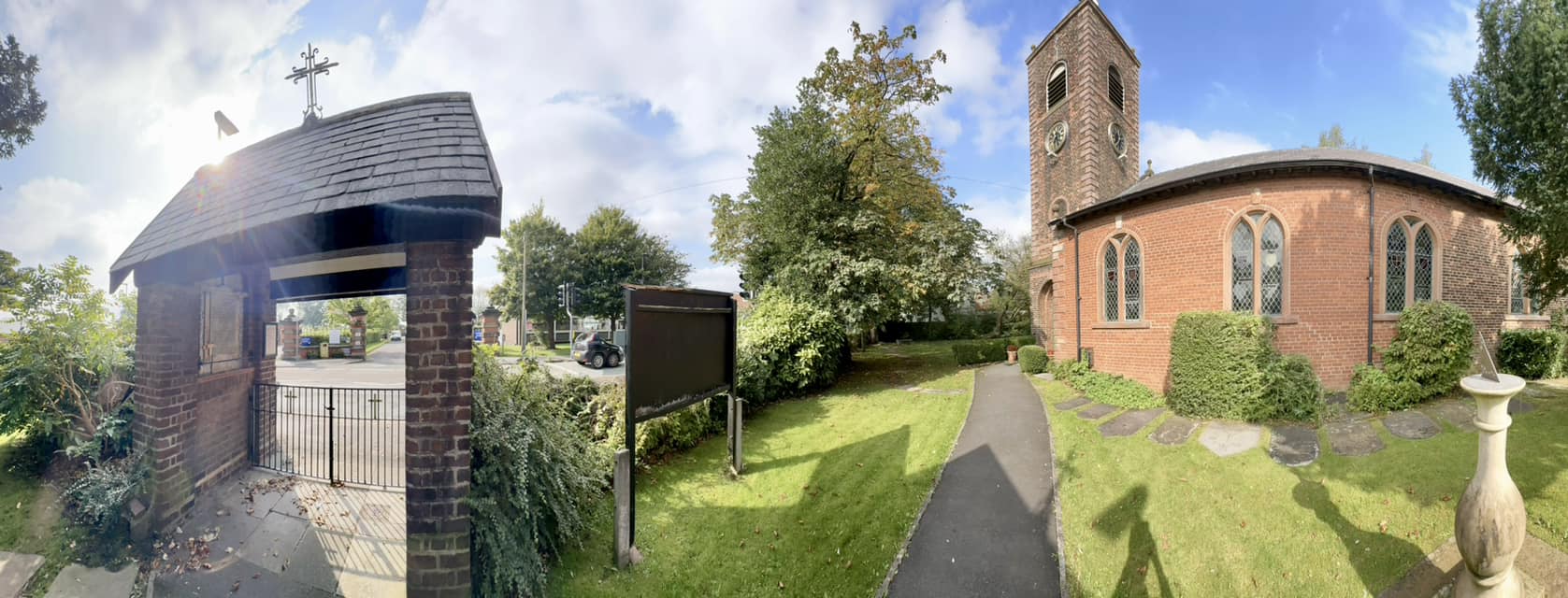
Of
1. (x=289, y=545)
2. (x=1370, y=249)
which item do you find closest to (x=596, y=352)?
(x=289, y=545)

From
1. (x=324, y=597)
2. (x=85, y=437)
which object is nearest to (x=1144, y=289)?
(x=324, y=597)

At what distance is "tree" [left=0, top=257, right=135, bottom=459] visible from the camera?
563cm

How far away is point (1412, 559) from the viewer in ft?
15.2

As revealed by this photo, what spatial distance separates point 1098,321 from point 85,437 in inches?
704

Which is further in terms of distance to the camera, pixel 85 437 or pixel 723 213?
pixel 723 213

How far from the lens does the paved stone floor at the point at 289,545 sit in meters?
4.19

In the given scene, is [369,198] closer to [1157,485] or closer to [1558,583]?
[1157,485]

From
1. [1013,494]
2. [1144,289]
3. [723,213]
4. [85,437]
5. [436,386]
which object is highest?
[723,213]

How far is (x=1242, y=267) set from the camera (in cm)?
1060

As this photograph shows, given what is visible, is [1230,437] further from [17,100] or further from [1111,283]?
[17,100]

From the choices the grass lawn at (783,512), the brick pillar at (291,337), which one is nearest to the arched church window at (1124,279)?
the grass lawn at (783,512)

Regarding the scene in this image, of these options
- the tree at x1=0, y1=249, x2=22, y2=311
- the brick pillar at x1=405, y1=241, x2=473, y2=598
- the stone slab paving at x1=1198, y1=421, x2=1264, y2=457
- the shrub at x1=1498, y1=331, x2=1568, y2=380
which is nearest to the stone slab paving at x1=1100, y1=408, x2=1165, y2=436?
the stone slab paving at x1=1198, y1=421, x2=1264, y2=457

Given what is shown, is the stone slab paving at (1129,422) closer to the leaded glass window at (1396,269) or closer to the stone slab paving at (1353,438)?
the stone slab paving at (1353,438)

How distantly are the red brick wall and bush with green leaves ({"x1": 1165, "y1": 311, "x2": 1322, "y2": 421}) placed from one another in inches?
57.9
